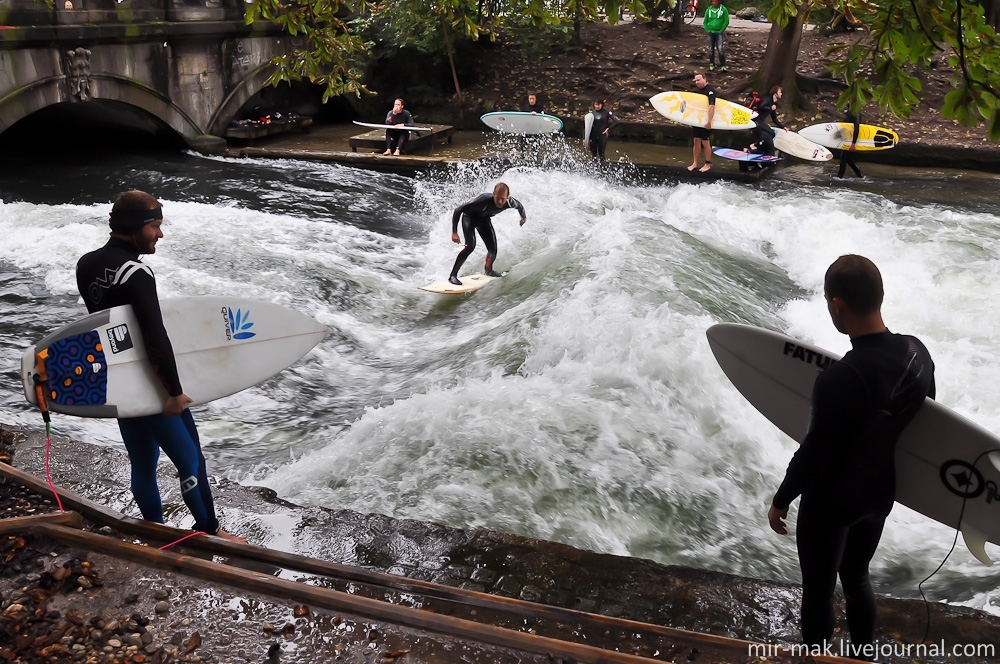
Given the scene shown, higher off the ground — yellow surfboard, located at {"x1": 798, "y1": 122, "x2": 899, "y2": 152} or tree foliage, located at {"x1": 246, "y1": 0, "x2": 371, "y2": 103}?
tree foliage, located at {"x1": 246, "y1": 0, "x2": 371, "y2": 103}

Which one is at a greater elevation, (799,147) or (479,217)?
(799,147)

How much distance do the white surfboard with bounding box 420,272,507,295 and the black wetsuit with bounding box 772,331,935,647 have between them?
22.0ft

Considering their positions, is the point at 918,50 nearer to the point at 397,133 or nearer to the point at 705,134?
the point at 705,134

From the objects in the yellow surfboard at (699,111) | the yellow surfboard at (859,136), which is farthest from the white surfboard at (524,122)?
the yellow surfboard at (859,136)

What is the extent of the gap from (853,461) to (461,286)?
6964 mm

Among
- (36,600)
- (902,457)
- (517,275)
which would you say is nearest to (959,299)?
(517,275)

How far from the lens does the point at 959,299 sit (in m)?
8.64

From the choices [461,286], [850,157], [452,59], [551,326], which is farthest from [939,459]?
[452,59]

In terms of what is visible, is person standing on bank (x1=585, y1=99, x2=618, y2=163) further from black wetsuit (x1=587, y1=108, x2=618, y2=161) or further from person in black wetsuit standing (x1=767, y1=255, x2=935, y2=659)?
person in black wetsuit standing (x1=767, y1=255, x2=935, y2=659)

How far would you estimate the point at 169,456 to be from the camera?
356 centimetres

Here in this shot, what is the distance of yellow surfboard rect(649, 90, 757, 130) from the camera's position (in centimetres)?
1517

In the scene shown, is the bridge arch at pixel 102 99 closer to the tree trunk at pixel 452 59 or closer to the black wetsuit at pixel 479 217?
the tree trunk at pixel 452 59

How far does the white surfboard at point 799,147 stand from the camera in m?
15.4

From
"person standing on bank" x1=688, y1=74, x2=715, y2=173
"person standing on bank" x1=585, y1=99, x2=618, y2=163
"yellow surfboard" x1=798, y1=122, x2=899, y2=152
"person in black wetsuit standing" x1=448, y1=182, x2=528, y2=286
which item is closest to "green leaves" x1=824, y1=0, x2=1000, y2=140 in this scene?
"person in black wetsuit standing" x1=448, y1=182, x2=528, y2=286
